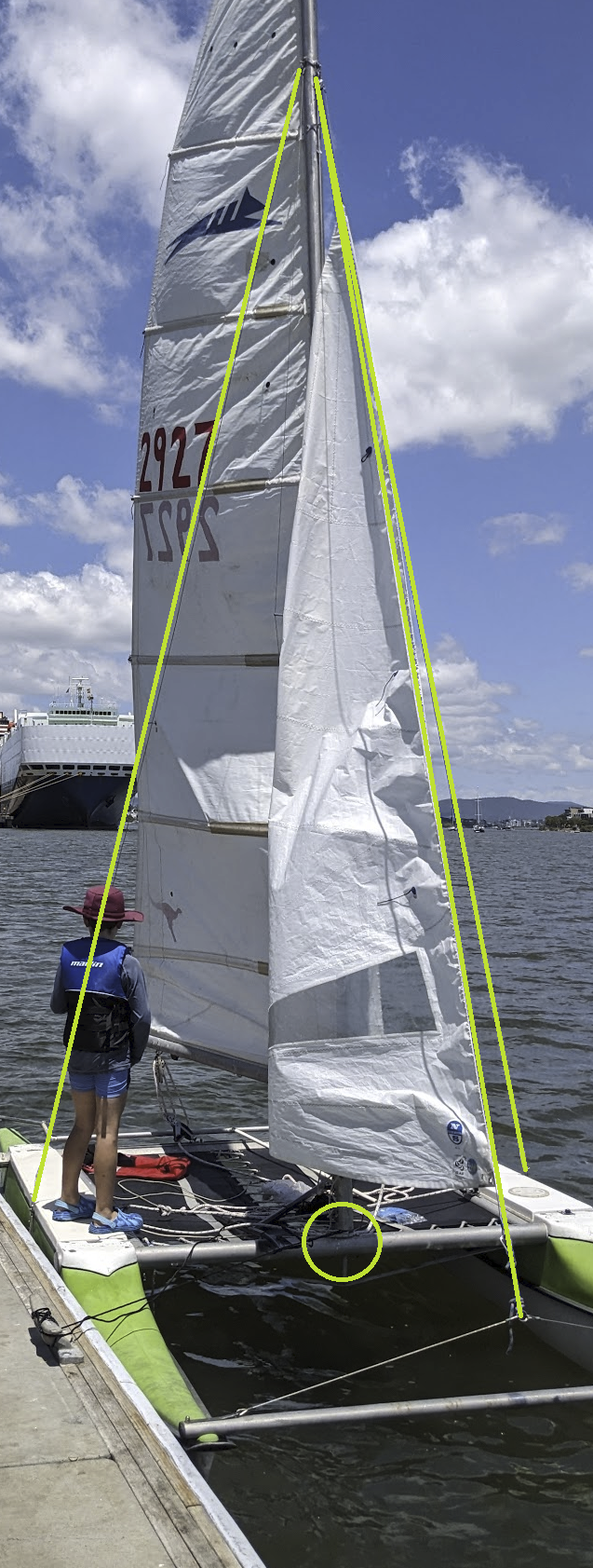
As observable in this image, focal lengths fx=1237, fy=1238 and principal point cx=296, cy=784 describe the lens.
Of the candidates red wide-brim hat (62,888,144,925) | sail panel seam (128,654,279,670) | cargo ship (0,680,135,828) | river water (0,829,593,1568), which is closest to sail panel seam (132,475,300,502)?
sail panel seam (128,654,279,670)

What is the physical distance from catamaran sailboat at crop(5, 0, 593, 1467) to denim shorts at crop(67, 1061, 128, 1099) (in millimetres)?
699

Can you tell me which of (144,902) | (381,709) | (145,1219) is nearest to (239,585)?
(381,709)

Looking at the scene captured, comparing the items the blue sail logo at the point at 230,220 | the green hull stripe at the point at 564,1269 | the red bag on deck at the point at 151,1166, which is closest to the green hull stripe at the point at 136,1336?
the red bag on deck at the point at 151,1166

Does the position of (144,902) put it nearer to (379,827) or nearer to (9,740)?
(379,827)

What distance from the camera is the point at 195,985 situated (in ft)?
24.7

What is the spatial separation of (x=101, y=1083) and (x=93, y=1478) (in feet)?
7.50

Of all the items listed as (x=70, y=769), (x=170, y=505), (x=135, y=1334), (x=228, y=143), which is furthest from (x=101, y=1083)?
(x=70, y=769)

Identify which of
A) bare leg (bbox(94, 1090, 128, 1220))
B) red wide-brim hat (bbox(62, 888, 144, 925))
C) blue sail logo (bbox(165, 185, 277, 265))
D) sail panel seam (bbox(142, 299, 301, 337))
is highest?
blue sail logo (bbox(165, 185, 277, 265))

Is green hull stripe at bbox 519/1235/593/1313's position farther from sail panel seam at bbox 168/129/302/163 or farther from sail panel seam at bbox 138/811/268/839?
sail panel seam at bbox 168/129/302/163

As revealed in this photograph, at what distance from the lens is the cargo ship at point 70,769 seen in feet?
296

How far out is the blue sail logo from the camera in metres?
6.97

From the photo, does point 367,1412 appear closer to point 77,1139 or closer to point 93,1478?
point 93,1478

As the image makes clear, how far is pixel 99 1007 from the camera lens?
609cm

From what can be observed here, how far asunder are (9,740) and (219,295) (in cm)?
9631
